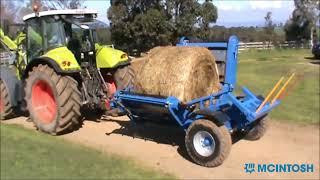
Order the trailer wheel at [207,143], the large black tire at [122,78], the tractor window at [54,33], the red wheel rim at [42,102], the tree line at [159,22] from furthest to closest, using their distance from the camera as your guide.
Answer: the tree line at [159,22], the large black tire at [122,78], the tractor window at [54,33], the red wheel rim at [42,102], the trailer wheel at [207,143]

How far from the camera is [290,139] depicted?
888 centimetres

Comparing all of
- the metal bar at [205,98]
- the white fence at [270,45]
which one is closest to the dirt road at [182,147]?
the metal bar at [205,98]

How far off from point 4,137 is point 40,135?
2.20 feet

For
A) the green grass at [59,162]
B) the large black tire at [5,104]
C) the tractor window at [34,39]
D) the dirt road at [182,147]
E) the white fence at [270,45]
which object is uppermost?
the tractor window at [34,39]

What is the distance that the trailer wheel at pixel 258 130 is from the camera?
8.63 meters

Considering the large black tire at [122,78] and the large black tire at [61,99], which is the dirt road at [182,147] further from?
the large black tire at [122,78]

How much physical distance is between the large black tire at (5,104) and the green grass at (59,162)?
1926mm

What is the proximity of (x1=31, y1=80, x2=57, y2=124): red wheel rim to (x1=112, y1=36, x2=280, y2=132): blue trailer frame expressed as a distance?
71.7 inches

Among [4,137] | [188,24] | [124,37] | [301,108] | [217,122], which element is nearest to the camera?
[217,122]

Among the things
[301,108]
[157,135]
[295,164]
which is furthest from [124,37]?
[295,164]

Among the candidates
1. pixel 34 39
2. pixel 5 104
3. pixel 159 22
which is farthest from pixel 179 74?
pixel 159 22

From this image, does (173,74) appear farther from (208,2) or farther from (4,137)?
(208,2)

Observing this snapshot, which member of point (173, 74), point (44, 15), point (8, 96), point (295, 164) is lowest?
point (295, 164)

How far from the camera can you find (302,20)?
4809cm
